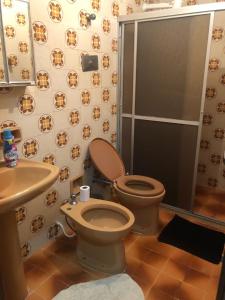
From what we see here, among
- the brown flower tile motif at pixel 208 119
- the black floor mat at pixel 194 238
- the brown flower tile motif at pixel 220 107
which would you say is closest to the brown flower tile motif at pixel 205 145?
the brown flower tile motif at pixel 208 119

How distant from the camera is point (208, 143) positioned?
2799 millimetres

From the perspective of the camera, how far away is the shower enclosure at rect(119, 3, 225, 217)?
1.97 metres

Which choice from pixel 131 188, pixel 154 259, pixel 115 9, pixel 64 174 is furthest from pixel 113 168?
pixel 115 9

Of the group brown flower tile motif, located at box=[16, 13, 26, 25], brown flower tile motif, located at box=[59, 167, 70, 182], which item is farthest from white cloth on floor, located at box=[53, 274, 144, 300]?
brown flower tile motif, located at box=[16, 13, 26, 25]

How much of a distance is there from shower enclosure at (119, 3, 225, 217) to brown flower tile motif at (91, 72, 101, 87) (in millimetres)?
330

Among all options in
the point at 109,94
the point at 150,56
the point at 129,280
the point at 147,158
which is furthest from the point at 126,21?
the point at 129,280

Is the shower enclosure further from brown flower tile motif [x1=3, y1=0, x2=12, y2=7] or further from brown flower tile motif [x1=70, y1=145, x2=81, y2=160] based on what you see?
brown flower tile motif [x1=3, y1=0, x2=12, y2=7]

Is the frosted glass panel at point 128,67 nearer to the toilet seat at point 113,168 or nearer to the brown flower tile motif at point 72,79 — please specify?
the toilet seat at point 113,168

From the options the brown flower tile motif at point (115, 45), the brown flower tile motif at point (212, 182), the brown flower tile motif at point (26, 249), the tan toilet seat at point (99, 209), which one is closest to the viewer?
the tan toilet seat at point (99, 209)

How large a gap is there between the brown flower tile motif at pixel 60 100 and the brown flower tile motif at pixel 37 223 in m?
0.82

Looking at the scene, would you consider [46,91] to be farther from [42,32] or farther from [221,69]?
[221,69]

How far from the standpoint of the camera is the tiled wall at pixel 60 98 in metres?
1.60

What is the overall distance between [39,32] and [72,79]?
16.1 inches

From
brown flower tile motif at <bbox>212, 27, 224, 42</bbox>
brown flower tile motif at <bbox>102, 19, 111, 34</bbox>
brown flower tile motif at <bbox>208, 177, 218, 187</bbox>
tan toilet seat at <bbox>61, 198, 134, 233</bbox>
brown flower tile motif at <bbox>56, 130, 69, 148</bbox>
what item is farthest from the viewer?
brown flower tile motif at <bbox>208, 177, 218, 187</bbox>
